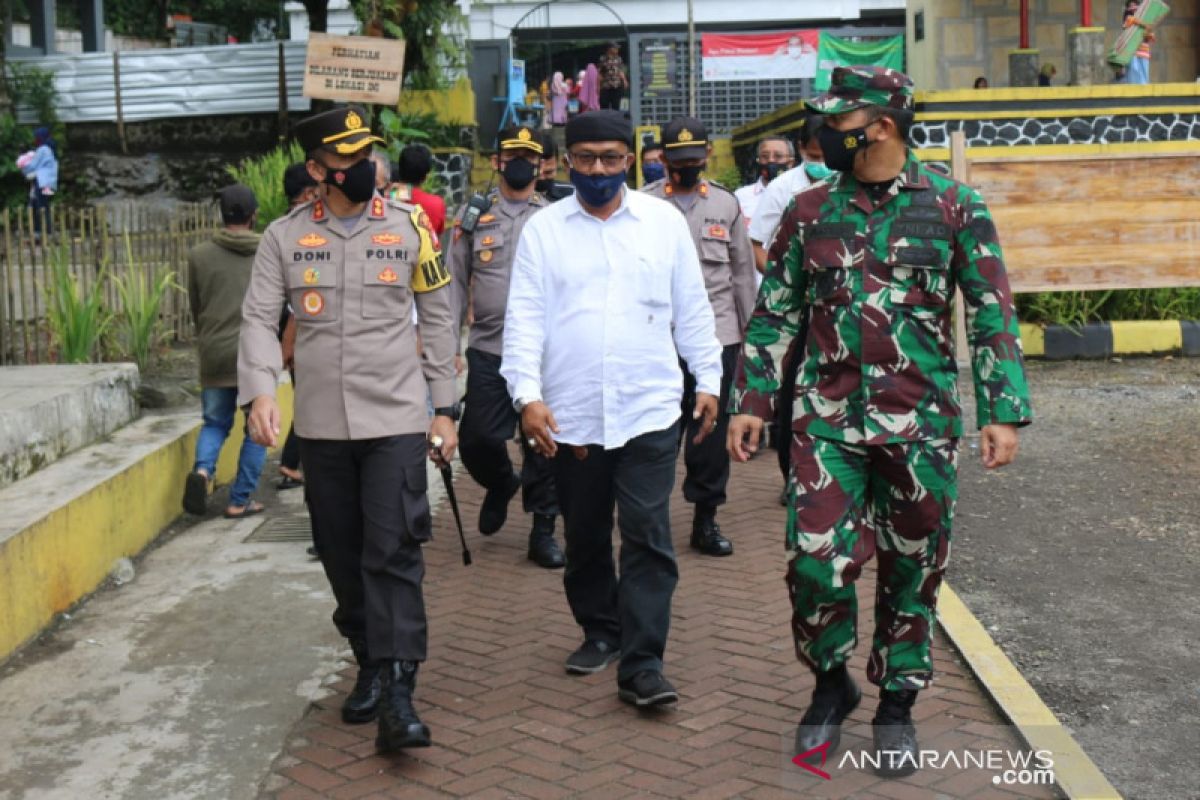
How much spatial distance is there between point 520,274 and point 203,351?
3.54 meters

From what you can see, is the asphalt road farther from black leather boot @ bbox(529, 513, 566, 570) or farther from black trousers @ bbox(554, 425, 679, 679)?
black leather boot @ bbox(529, 513, 566, 570)

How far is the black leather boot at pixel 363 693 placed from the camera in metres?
5.38

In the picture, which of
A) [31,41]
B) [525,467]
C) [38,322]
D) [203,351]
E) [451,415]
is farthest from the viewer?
[31,41]

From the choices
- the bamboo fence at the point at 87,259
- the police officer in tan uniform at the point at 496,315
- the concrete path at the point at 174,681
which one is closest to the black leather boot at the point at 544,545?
the police officer in tan uniform at the point at 496,315

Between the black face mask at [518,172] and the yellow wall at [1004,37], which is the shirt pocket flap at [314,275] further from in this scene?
the yellow wall at [1004,37]

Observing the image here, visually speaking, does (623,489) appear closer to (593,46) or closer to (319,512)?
(319,512)

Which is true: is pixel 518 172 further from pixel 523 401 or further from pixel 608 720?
pixel 608 720

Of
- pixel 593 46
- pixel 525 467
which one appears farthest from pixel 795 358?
pixel 593 46

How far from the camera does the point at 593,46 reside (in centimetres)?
3512

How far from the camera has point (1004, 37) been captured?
26734mm

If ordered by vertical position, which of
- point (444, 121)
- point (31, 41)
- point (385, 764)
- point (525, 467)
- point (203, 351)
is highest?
point (31, 41)

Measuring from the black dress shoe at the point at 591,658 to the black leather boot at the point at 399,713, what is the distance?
0.81 metres

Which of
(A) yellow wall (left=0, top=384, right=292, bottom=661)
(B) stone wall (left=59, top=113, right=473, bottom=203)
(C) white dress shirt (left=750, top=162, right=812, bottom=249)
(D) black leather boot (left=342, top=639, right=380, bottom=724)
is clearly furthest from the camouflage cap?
(B) stone wall (left=59, top=113, right=473, bottom=203)

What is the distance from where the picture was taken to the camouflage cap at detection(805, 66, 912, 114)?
474 cm
